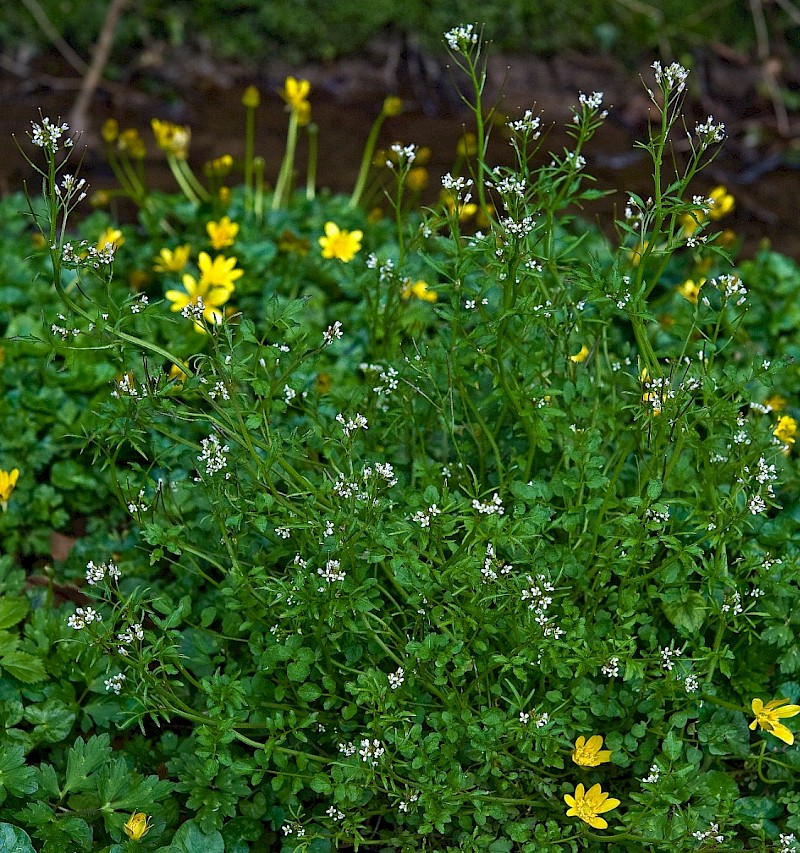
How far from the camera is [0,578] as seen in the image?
2410 millimetres

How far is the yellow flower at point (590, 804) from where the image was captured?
182 centimetres

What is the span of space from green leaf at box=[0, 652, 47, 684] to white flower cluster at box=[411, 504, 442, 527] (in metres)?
0.90

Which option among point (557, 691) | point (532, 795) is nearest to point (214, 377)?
point (557, 691)

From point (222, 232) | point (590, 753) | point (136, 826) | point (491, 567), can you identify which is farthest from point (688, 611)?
point (222, 232)

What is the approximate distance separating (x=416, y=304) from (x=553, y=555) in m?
1.34

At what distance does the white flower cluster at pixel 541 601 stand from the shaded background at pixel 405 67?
2.95m

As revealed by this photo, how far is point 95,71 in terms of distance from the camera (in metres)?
4.33

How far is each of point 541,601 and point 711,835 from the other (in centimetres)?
52

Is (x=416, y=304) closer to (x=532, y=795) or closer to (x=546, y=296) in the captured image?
(x=546, y=296)

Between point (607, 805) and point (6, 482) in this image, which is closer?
point (607, 805)

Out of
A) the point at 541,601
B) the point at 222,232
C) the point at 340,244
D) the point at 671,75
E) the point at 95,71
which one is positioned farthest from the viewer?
the point at 95,71

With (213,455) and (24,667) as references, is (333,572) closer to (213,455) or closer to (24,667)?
(213,455)

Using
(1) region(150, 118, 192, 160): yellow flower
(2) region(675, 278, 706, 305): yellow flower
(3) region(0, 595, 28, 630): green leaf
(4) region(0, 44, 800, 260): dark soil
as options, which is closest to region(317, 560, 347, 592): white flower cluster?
(3) region(0, 595, 28, 630): green leaf

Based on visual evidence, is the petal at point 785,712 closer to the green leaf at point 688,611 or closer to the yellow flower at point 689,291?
the green leaf at point 688,611
